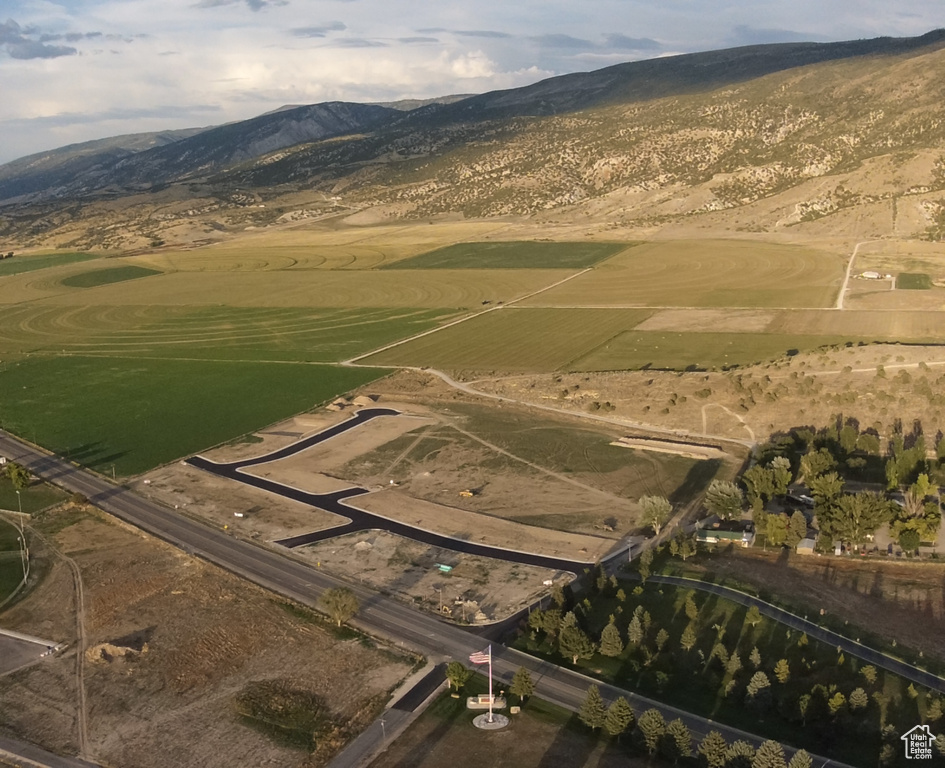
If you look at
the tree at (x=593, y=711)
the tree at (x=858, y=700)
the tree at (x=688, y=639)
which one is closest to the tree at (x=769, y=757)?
the tree at (x=858, y=700)

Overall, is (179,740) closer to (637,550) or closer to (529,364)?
(637,550)

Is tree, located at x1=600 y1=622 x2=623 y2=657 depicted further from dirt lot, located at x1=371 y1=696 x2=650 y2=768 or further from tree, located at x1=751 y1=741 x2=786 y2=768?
tree, located at x1=751 y1=741 x2=786 y2=768

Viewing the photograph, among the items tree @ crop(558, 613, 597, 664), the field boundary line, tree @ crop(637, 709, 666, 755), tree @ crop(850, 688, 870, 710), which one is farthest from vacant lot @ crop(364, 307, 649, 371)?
tree @ crop(637, 709, 666, 755)

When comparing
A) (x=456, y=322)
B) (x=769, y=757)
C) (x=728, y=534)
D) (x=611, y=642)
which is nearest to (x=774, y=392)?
(x=728, y=534)

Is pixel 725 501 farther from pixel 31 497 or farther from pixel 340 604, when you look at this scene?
pixel 31 497

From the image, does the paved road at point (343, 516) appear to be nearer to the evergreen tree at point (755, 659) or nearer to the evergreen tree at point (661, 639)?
the evergreen tree at point (661, 639)

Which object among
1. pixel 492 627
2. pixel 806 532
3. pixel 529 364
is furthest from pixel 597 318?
pixel 492 627

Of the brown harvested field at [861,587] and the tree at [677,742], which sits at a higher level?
the tree at [677,742]
